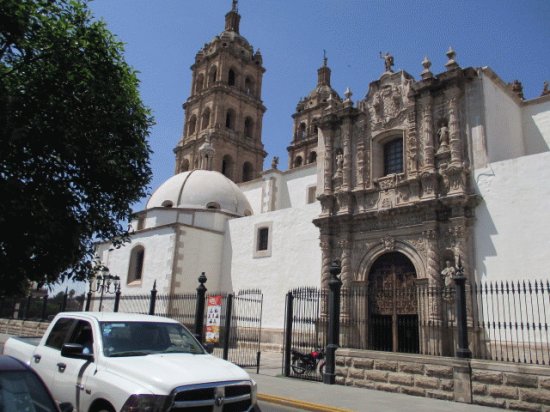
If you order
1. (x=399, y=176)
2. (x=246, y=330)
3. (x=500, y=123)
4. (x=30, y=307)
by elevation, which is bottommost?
(x=246, y=330)

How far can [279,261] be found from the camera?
23172 millimetres

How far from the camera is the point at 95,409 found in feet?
16.4

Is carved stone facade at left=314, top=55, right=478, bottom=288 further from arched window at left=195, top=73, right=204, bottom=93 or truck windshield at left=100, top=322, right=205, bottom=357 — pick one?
arched window at left=195, top=73, right=204, bottom=93

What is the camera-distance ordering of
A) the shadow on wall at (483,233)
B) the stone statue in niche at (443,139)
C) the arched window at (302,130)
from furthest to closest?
the arched window at (302,130) → the stone statue in niche at (443,139) → the shadow on wall at (483,233)

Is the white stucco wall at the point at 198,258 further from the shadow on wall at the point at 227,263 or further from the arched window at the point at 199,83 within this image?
the arched window at the point at 199,83

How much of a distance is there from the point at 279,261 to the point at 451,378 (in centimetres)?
1382

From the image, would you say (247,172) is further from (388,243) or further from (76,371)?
(76,371)

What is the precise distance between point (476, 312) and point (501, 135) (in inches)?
291

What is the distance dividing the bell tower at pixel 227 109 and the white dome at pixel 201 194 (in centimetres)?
888

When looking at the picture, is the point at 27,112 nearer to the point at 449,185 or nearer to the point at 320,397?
the point at 320,397

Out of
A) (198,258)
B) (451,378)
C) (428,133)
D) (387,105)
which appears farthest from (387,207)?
(198,258)

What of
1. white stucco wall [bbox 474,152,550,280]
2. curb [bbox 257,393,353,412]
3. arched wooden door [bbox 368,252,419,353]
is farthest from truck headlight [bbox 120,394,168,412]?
white stucco wall [bbox 474,152,550,280]

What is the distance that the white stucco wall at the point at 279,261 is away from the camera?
2181 cm

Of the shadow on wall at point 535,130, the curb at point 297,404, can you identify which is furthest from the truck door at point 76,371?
the shadow on wall at point 535,130
